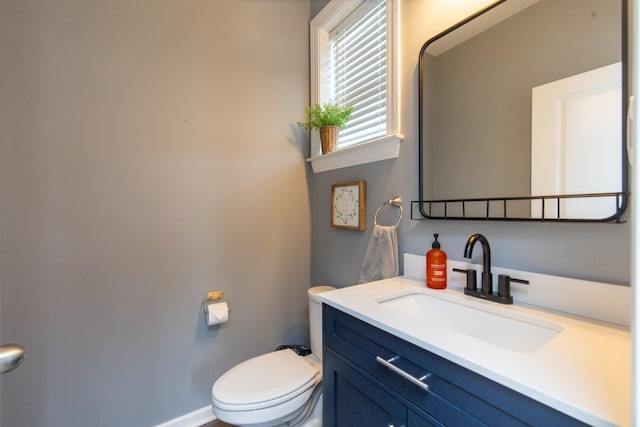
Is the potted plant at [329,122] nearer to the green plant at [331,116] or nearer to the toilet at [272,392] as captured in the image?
the green plant at [331,116]

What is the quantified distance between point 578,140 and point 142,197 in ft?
5.79

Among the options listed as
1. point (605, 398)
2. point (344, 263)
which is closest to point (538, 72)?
point (605, 398)

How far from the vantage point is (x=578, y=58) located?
0.82m

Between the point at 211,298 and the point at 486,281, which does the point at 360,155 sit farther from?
the point at 211,298

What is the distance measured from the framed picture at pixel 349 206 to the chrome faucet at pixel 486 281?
624mm

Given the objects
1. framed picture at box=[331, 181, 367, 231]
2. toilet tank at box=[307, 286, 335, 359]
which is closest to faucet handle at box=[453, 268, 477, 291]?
framed picture at box=[331, 181, 367, 231]

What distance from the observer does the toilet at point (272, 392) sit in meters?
1.11

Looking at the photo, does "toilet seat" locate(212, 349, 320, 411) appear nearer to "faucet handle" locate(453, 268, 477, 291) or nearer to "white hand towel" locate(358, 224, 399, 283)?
"white hand towel" locate(358, 224, 399, 283)

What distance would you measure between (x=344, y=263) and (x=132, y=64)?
5.02 feet

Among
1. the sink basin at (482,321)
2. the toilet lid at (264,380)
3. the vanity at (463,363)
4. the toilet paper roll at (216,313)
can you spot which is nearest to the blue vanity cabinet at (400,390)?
the vanity at (463,363)

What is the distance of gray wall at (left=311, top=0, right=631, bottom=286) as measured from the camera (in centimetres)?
79

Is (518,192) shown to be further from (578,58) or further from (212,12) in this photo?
(212,12)

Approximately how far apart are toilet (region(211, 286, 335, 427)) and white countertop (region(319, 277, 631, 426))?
58 centimetres

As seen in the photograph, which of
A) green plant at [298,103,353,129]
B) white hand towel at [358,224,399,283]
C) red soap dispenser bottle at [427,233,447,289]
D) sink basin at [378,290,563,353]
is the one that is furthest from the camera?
green plant at [298,103,353,129]
